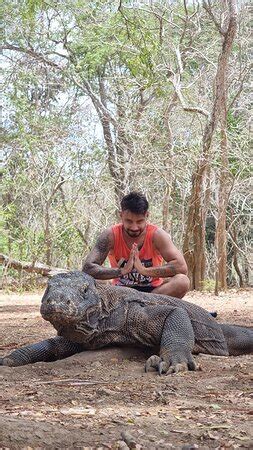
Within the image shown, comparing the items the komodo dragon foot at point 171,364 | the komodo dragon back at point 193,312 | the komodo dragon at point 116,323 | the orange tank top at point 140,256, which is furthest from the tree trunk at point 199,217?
the komodo dragon foot at point 171,364

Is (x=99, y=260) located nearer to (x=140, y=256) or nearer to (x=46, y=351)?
(x=140, y=256)

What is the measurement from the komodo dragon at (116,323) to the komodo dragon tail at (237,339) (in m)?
0.20

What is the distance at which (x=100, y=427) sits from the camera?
7.91ft

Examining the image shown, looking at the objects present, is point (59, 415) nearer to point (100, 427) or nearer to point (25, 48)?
point (100, 427)

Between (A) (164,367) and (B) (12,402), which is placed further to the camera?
(A) (164,367)

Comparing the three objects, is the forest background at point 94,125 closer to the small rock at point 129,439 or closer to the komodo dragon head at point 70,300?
the komodo dragon head at point 70,300

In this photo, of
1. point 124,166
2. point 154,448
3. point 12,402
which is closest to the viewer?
point 154,448

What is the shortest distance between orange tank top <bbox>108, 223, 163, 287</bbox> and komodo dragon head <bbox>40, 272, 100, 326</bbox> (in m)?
0.82

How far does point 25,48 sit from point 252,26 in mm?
4851

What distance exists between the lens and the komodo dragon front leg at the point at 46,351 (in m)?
4.32

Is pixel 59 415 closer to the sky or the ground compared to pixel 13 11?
closer to the ground

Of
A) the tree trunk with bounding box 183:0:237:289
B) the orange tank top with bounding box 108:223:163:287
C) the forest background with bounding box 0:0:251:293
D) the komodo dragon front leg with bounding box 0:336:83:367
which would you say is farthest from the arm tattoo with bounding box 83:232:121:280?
the forest background with bounding box 0:0:251:293

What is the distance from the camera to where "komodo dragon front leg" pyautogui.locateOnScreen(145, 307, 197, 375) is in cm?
385

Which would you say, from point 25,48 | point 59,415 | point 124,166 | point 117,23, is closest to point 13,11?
point 25,48
